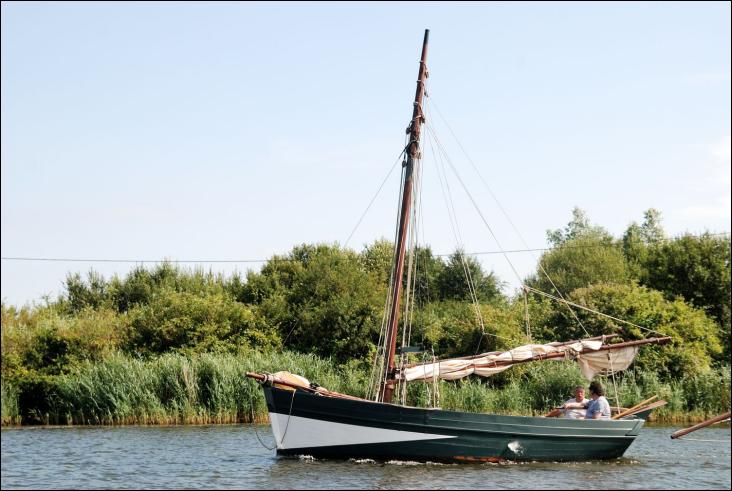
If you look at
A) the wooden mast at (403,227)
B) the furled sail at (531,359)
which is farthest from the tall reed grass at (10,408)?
the furled sail at (531,359)

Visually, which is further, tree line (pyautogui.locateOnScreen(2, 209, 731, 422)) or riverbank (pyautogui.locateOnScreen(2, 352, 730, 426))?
tree line (pyautogui.locateOnScreen(2, 209, 731, 422))

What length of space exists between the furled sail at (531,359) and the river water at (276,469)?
2.64 meters

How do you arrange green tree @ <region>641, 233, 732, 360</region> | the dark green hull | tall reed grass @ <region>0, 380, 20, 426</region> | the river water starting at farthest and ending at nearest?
1. green tree @ <region>641, 233, 732, 360</region>
2. tall reed grass @ <region>0, 380, 20, 426</region>
3. the dark green hull
4. the river water

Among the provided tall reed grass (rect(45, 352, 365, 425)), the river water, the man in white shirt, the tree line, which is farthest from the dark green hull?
tall reed grass (rect(45, 352, 365, 425))

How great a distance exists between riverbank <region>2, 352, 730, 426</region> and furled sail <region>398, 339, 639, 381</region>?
21.9 ft

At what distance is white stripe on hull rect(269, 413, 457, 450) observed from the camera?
72.5ft

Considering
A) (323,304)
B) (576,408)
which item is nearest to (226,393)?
(323,304)

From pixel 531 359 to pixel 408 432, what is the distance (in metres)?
5.13

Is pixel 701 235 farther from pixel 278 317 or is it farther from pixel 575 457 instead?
pixel 575 457

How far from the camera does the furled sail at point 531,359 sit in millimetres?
24359

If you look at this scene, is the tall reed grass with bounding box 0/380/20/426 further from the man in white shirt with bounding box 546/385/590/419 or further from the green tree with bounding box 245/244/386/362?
the man in white shirt with bounding box 546/385/590/419

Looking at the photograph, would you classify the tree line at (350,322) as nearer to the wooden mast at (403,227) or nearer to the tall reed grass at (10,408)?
the tall reed grass at (10,408)

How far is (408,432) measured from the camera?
2205cm

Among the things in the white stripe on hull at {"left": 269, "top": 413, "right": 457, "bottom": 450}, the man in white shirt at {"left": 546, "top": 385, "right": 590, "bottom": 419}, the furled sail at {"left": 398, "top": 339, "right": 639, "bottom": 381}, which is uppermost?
the furled sail at {"left": 398, "top": 339, "right": 639, "bottom": 381}
